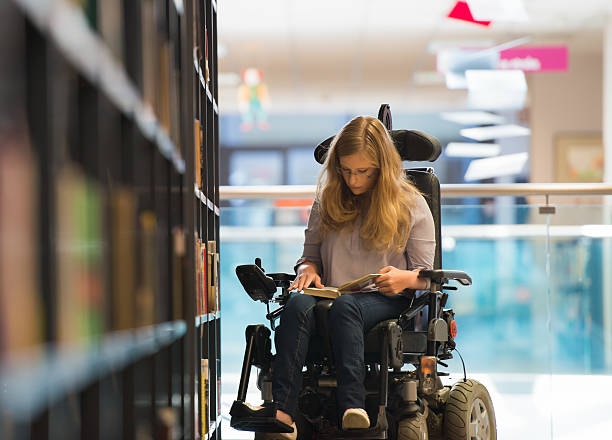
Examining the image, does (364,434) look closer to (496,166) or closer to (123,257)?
(123,257)

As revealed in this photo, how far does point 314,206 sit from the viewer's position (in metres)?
2.36

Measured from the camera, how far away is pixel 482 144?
28.0 feet

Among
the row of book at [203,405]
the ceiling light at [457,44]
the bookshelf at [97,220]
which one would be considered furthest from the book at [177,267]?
the ceiling light at [457,44]

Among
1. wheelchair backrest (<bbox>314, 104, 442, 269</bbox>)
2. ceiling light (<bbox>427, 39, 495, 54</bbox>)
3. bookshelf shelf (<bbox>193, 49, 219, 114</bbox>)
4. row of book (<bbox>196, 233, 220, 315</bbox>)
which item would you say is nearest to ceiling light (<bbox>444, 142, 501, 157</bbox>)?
ceiling light (<bbox>427, 39, 495, 54</bbox>)

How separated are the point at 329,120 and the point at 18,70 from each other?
8921 mm

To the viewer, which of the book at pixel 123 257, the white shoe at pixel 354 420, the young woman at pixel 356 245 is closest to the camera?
the book at pixel 123 257

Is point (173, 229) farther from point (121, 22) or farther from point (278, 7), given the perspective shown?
point (278, 7)

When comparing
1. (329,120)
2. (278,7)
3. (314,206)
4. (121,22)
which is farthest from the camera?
(329,120)

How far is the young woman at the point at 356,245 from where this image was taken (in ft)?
6.25

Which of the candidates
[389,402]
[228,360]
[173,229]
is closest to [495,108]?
[228,360]

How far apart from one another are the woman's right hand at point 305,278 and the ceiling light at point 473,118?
6.34m

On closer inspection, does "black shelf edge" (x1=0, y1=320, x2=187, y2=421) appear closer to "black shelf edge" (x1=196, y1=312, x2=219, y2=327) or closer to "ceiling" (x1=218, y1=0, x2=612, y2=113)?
"black shelf edge" (x1=196, y1=312, x2=219, y2=327)

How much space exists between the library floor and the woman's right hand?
2.69ft

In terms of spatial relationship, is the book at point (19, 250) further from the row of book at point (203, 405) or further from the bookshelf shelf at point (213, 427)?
the bookshelf shelf at point (213, 427)
